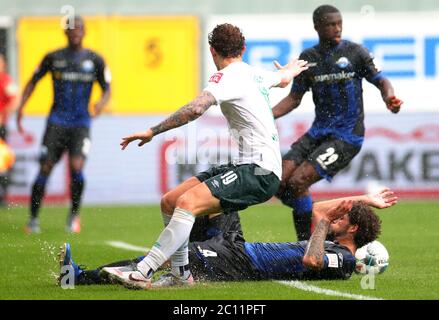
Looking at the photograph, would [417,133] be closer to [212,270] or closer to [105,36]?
[105,36]

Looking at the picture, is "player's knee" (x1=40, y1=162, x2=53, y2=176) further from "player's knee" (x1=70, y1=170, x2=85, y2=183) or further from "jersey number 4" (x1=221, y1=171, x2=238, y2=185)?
"jersey number 4" (x1=221, y1=171, x2=238, y2=185)

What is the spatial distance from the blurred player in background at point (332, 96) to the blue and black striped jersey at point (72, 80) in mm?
4366

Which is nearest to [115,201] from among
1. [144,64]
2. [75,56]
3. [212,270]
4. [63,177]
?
[63,177]

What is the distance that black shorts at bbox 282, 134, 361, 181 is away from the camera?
10.9 m

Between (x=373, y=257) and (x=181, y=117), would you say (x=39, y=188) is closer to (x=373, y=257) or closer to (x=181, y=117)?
(x=373, y=257)

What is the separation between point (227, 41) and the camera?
26.5ft

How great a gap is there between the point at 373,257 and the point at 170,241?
2042mm

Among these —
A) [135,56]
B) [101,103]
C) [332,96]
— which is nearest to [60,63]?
[101,103]

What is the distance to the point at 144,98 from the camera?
2034 centimetres

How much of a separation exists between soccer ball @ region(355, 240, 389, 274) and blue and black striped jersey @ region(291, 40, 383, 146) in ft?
7.46

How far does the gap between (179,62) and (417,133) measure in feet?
15.0

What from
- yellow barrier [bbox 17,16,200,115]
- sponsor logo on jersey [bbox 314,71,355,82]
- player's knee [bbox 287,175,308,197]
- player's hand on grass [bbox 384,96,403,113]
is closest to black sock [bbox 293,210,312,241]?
player's knee [bbox 287,175,308,197]

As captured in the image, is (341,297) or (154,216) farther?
(154,216)

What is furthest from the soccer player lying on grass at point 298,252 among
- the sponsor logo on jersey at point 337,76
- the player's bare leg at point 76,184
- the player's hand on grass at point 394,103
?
the player's bare leg at point 76,184
